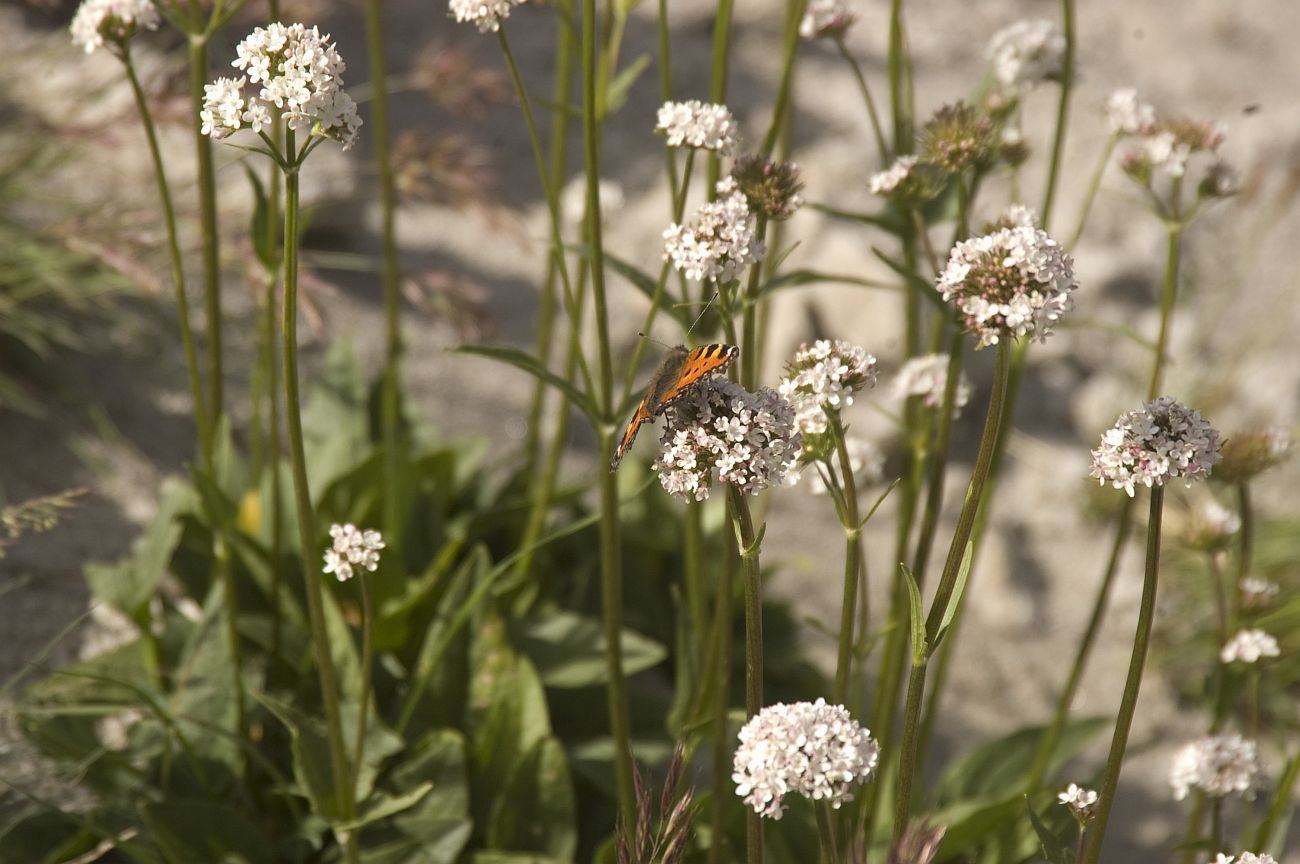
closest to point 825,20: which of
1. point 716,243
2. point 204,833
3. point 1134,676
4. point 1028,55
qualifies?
point 1028,55

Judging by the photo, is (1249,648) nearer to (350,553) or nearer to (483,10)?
(350,553)

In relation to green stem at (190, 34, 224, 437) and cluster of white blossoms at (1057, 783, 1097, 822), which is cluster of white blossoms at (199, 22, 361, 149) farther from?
cluster of white blossoms at (1057, 783, 1097, 822)

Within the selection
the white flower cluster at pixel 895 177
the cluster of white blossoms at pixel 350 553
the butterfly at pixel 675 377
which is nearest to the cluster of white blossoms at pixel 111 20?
the cluster of white blossoms at pixel 350 553

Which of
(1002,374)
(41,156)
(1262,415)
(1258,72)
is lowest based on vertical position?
(1262,415)

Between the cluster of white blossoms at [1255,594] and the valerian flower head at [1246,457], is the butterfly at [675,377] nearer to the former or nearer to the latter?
the valerian flower head at [1246,457]

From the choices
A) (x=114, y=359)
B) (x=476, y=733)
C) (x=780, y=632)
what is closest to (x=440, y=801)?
(x=476, y=733)

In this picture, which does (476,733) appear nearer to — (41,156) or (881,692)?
(881,692)
